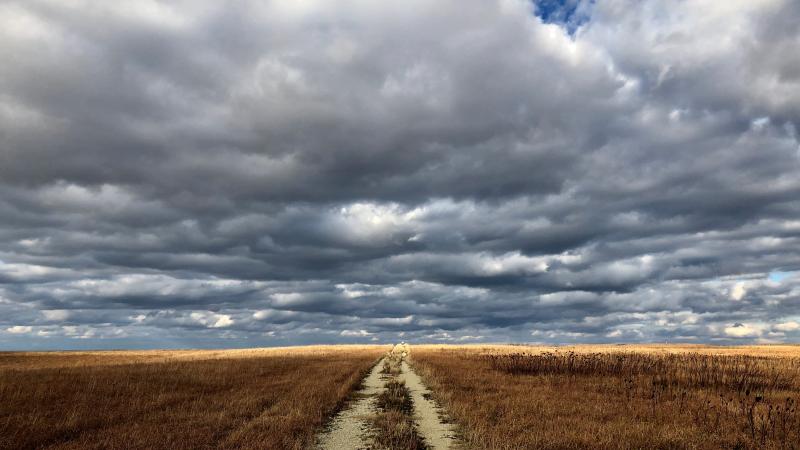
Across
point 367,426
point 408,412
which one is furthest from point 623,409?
point 367,426

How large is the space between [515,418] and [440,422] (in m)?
2.40

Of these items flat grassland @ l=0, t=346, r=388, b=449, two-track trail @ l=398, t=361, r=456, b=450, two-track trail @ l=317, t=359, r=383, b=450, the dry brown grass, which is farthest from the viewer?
two-track trail @ l=398, t=361, r=456, b=450

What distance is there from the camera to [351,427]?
1524cm

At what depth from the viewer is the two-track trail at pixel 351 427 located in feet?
42.7

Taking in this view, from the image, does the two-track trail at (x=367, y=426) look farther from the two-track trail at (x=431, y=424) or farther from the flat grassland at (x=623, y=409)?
the flat grassland at (x=623, y=409)

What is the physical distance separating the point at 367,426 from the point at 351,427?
1.63 feet

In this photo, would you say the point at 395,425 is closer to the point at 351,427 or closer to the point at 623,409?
the point at 351,427

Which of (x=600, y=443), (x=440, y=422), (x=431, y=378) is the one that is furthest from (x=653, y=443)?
(x=431, y=378)

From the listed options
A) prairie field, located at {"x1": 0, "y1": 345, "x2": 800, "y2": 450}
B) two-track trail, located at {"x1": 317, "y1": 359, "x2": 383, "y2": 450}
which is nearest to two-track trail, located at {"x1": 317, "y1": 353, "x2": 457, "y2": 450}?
two-track trail, located at {"x1": 317, "y1": 359, "x2": 383, "y2": 450}

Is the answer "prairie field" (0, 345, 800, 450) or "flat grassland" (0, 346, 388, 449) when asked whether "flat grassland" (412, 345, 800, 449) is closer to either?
"prairie field" (0, 345, 800, 450)

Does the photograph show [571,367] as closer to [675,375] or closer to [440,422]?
[675,375]

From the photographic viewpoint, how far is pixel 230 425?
14.8 m

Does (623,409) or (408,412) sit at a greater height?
(623,409)

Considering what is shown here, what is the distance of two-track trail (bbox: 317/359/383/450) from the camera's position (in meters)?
13.0
